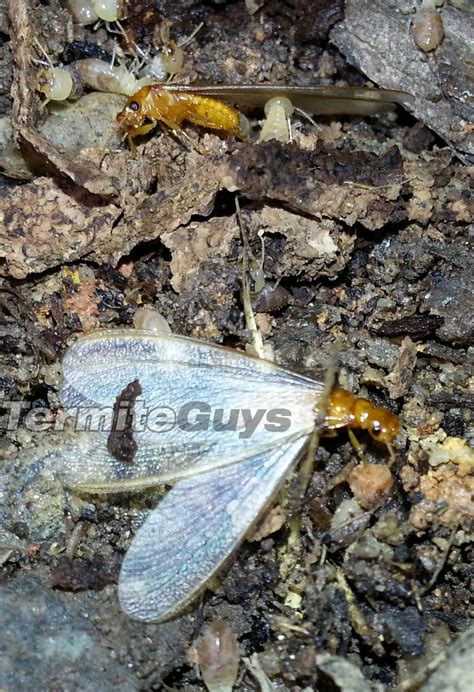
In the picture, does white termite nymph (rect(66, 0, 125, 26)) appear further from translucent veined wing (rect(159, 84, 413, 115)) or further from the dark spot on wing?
the dark spot on wing

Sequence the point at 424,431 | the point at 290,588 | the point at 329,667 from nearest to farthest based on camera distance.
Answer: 1. the point at 329,667
2. the point at 290,588
3. the point at 424,431

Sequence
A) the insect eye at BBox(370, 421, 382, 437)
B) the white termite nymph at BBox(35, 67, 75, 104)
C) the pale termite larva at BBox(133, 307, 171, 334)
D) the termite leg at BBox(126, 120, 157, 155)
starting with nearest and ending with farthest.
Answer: the insect eye at BBox(370, 421, 382, 437) < the pale termite larva at BBox(133, 307, 171, 334) < the white termite nymph at BBox(35, 67, 75, 104) < the termite leg at BBox(126, 120, 157, 155)

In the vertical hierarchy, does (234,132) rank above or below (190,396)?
above

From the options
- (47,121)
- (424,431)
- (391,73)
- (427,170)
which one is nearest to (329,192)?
(427,170)

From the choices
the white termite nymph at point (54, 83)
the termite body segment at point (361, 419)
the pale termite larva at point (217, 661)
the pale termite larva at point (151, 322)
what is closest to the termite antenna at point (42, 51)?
the white termite nymph at point (54, 83)

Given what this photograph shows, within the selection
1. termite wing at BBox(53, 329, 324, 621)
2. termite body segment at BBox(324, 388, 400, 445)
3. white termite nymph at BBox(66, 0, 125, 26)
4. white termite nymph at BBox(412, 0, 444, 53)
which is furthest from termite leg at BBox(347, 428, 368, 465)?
white termite nymph at BBox(66, 0, 125, 26)

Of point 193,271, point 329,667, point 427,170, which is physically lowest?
point 329,667

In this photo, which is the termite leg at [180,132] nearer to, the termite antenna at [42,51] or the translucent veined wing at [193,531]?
the termite antenna at [42,51]

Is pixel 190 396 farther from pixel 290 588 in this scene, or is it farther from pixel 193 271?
pixel 290 588
